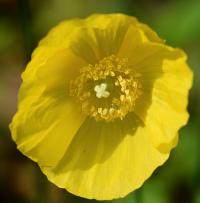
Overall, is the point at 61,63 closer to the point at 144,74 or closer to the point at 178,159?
the point at 144,74

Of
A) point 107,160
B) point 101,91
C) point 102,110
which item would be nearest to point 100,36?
point 101,91

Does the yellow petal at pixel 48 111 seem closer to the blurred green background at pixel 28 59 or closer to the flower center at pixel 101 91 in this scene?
the flower center at pixel 101 91

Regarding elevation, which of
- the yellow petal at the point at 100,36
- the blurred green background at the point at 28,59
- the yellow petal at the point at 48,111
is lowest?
the blurred green background at the point at 28,59

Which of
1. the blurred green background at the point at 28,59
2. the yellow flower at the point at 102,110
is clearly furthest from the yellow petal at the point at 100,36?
the blurred green background at the point at 28,59

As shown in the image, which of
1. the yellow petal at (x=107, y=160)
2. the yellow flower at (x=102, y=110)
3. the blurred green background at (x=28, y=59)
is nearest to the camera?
the yellow flower at (x=102, y=110)

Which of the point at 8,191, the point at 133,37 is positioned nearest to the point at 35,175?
the point at 8,191

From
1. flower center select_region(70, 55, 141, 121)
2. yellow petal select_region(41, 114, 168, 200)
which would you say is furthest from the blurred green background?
flower center select_region(70, 55, 141, 121)

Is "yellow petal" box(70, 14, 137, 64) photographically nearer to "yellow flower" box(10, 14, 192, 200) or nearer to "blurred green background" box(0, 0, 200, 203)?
"yellow flower" box(10, 14, 192, 200)
